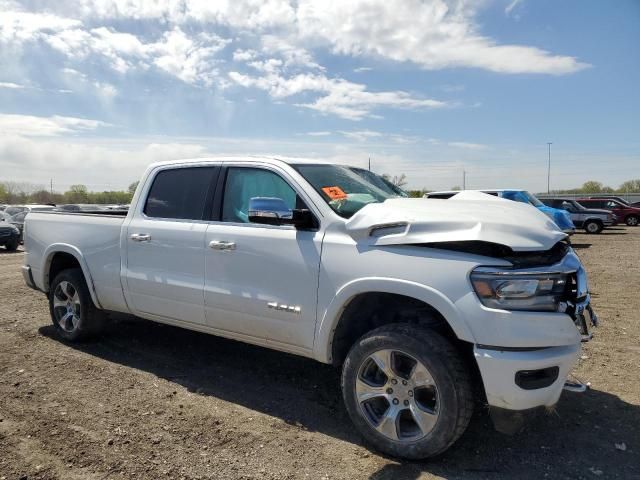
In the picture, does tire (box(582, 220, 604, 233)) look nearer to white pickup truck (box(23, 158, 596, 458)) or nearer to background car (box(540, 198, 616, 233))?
background car (box(540, 198, 616, 233))

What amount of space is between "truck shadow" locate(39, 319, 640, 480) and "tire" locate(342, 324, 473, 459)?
187mm

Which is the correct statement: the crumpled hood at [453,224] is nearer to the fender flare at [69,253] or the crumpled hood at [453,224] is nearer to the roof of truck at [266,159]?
the roof of truck at [266,159]

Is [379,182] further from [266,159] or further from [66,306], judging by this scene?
[66,306]

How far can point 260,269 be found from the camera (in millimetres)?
3889

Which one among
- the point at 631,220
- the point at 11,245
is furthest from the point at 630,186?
the point at 11,245

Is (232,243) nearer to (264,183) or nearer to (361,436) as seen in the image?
(264,183)

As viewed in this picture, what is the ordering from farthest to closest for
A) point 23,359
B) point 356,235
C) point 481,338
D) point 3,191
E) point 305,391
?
point 3,191, point 23,359, point 305,391, point 356,235, point 481,338

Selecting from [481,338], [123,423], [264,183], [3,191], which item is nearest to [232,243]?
[264,183]

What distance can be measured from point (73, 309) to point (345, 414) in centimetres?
337

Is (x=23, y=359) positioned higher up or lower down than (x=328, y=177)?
lower down

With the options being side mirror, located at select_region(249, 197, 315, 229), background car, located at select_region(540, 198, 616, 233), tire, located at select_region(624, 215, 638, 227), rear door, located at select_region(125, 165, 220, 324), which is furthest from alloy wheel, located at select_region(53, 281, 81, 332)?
tire, located at select_region(624, 215, 638, 227)

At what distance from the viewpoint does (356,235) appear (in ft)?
11.5

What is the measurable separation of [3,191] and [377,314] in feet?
289

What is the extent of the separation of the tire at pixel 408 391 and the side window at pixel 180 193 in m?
2.00
